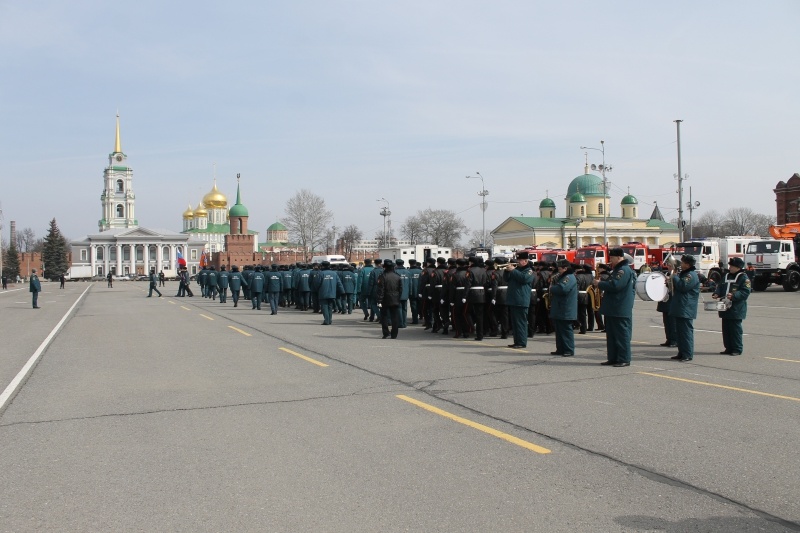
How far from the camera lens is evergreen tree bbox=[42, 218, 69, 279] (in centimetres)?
12900

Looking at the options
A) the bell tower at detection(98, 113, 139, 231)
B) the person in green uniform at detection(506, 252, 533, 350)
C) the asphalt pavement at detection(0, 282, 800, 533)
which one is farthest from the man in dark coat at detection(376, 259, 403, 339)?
the bell tower at detection(98, 113, 139, 231)

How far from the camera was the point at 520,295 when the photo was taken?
13562mm

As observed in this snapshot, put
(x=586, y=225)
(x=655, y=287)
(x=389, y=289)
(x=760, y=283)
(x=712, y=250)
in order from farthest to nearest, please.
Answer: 1. (x=586, y=225)
2. (x=712, y=250)
3. (x=760, y=283)
4. (x=389, y=289)
5. (x=655, y=287)

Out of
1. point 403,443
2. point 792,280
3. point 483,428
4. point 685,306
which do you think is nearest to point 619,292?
point 685,306

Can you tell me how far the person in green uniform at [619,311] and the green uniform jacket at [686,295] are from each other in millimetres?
1208

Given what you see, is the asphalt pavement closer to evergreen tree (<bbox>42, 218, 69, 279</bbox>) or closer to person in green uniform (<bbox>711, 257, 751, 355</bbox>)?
person in green uniform (<bbox>711, 257, 751, 355</bbox>)

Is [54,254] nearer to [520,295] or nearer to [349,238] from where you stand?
[349,238]

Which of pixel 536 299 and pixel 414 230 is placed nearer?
pixel 536 299

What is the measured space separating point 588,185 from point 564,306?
3895 inches

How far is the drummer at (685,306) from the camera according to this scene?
11.8 metres

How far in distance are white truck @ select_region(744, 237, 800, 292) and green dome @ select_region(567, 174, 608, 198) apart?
7040cm

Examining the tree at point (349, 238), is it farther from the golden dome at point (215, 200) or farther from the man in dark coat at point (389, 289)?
the man in dark coat at point (389, 289)

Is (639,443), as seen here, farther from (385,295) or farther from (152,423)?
(385,295)

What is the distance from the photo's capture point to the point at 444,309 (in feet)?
56.0
